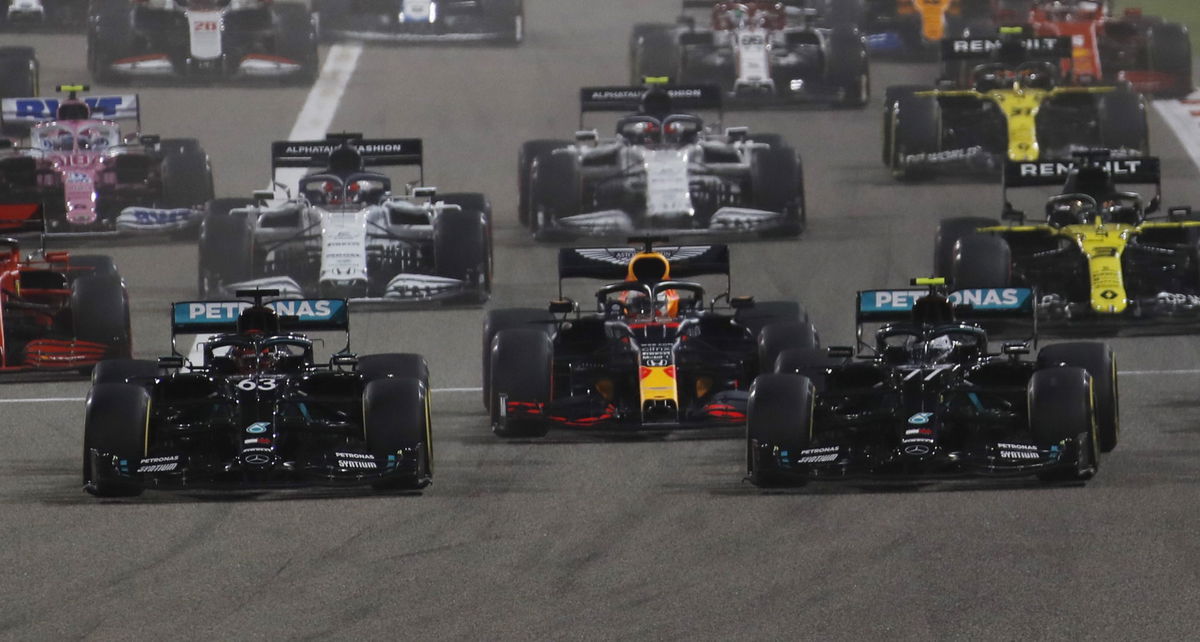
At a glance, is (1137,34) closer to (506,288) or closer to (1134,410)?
(506,288)

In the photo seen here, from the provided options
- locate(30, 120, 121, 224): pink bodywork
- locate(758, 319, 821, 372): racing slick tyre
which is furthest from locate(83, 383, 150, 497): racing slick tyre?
locate(30, 120, 121, 224): pink bodywork

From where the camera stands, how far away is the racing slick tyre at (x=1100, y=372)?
2206 centimetres

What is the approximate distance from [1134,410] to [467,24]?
85.4 ft

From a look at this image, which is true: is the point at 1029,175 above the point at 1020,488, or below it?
above

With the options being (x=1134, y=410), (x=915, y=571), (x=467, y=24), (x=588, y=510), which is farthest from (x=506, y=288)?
(x=467, y=24)

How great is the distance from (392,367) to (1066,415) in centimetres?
524

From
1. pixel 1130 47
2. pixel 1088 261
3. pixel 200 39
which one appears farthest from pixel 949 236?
pixel 200 39

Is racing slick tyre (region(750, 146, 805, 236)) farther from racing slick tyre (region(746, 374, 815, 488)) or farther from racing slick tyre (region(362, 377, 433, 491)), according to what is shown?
racing slick tyre (region(362, 377, 433, 491))

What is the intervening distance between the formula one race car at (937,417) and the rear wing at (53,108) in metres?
15.8

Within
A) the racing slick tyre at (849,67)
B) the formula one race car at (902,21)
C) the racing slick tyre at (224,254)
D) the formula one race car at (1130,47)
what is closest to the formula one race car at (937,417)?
the racing slick tyre at (224,254)

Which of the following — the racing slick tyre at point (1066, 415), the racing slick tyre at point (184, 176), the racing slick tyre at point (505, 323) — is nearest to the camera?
the racing slick tyre at point (1066, 415)

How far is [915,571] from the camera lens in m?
18.7

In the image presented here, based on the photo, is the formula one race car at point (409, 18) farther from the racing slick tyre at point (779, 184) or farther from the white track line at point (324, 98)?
the racing slick tyre at point (779, 184)

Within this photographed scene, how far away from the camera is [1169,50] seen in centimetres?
4372
